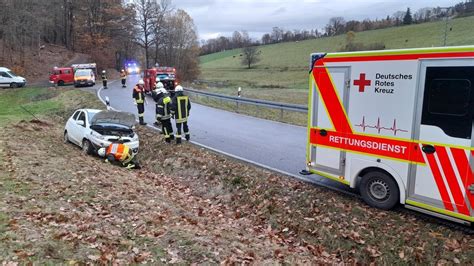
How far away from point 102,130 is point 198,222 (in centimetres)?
663

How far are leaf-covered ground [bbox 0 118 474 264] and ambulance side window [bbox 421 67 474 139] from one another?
1806mm

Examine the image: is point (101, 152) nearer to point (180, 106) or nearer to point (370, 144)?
point (180, 106)

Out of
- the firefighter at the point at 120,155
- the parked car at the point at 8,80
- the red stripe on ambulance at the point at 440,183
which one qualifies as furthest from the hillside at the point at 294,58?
the red stripe on ambulance at the point at 440,183

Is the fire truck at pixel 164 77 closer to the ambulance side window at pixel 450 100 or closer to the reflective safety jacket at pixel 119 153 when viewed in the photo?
the reflective safety jacket at pixel 119 153

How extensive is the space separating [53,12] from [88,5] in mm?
5495

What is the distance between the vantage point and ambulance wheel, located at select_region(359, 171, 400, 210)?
7.14m

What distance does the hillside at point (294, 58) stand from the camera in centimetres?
5919

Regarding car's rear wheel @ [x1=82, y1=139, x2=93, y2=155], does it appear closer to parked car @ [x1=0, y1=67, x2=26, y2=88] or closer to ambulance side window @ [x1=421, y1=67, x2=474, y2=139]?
ambulance side window @ [x1=421, y1=67, x2=474, y2=139]

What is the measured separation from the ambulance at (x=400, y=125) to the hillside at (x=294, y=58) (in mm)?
31638

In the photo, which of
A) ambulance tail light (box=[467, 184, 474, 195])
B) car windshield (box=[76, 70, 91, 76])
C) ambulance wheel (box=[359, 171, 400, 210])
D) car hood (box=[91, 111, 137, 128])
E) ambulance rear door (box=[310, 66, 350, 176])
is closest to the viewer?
ambulance tail light (box=[467, 184, 474, 195])

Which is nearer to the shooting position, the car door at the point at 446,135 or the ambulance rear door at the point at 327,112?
the car door at the point at 446,135

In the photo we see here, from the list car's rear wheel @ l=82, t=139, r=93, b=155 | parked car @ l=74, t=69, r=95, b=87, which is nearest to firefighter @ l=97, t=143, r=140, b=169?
car's rear wheel @ l=82, t=139, r=93, b=155

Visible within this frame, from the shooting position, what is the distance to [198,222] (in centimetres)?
750

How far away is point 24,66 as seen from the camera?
4953 centimetres
